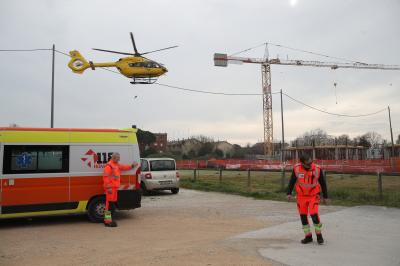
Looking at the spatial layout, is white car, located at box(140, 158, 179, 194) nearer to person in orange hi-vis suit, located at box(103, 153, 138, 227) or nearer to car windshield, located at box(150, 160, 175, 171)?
car windshield, located at box(150, 160, 175, 171)

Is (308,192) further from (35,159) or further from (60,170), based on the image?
(35,159)

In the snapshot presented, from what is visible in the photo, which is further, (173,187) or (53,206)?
(173,187)

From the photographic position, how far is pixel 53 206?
9.61m

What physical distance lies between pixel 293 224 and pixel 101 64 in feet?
49.0

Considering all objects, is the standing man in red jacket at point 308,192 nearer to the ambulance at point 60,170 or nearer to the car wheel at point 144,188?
the ambulance at point 60,170

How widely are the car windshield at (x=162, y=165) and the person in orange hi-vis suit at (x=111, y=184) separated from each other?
26.9ft

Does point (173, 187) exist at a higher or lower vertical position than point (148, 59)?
lower

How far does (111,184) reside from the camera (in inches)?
380

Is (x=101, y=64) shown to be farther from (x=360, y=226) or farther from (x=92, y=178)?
(x=360, y=226)

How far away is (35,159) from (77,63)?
12955 mm

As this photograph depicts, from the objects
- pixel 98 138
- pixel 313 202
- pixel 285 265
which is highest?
pixel 98 138

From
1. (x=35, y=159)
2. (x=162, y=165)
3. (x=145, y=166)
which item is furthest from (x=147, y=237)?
(x=162, y=165)

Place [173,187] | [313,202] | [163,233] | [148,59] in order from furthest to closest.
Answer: [148,59] < [173,187] < [163,233] < [313,202]

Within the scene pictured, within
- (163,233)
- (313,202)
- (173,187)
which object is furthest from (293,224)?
(173,187)
